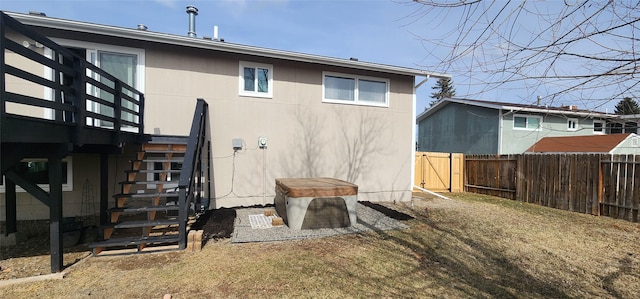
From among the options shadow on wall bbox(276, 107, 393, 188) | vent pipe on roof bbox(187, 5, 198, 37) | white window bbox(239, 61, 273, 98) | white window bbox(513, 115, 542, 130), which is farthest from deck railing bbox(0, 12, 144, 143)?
white window bbox(513, 115, 542, 130)

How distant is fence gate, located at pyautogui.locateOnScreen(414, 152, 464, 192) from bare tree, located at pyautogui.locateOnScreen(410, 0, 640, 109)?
9.92m

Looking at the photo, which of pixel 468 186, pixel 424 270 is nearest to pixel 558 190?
pixel 468 186

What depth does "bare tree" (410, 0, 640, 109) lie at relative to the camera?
1.77 meters

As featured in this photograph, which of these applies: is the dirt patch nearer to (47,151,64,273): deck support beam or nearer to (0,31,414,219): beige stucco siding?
(47,151,64,273): deck support beam

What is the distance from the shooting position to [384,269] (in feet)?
11.8

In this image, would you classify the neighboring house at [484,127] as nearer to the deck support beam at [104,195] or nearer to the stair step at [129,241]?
the stair step at [129,241]

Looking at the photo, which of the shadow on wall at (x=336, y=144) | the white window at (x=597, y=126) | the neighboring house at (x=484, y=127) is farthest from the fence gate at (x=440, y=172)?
the white window at (x=597, y=126)

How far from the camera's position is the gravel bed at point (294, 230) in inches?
184

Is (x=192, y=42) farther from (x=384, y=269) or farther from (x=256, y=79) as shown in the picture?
(x=384, y=269)

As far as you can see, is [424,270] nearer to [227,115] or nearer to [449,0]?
[449,0]

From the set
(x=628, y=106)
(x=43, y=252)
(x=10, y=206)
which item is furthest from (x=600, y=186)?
(x=10, y=206)

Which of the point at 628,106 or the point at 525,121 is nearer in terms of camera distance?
the point at 628,106

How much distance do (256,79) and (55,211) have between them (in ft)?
15.1

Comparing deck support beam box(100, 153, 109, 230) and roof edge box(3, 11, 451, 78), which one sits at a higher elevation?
roof edge box(3, 11, 451, 78)
